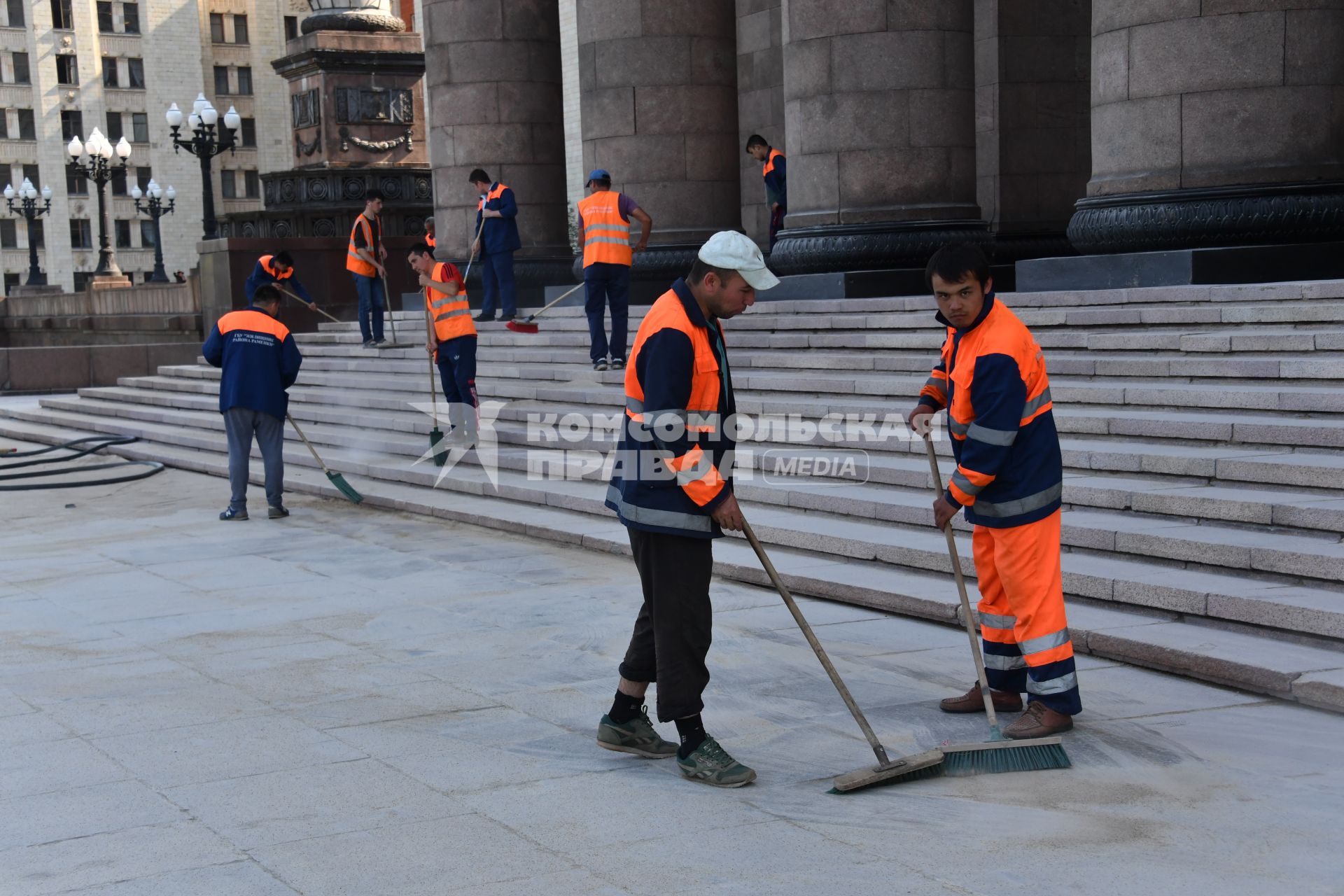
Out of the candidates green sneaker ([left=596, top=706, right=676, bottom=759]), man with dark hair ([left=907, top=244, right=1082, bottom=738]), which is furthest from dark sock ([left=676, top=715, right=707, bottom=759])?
man with dark hair ([left=907, top=244, right=1082, bottom=738])

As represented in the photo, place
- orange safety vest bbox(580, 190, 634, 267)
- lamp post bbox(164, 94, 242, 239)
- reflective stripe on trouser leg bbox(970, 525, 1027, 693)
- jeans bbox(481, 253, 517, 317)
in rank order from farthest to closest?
lamp post bbox(164, 94, 242, 239) < jeans bbox(481, 253, 517, 317) < orange safety vest bbox(580, 190, 634, 267) < reflective stripe on trouser leg bbox(970, 525, 1027, 693)

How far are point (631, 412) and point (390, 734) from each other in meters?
1.61

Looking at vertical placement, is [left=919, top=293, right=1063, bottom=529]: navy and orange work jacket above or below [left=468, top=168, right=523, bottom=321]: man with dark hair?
below

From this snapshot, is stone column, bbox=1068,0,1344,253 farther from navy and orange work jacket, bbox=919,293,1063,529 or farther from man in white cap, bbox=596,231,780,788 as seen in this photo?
man in white cap, bbox=596,231,780,788

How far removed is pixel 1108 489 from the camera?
8.46m

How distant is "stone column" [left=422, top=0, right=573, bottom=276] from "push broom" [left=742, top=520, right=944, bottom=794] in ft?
54.8

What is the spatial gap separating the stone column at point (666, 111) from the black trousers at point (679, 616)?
13648mm

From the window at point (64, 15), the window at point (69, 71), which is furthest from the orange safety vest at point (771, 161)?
the window at point (64, 15)

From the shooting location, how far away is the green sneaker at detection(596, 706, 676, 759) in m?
5.60

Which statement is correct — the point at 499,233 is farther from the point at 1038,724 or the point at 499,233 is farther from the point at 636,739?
the point at 1038,724

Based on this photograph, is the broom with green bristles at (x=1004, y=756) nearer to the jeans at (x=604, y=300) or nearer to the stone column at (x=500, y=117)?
the jeans at (x=604, y=300)

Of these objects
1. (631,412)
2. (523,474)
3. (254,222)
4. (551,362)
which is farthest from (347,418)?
(631,412)

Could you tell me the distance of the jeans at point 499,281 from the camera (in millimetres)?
17984

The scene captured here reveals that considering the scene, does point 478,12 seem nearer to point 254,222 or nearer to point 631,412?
point 254,222
